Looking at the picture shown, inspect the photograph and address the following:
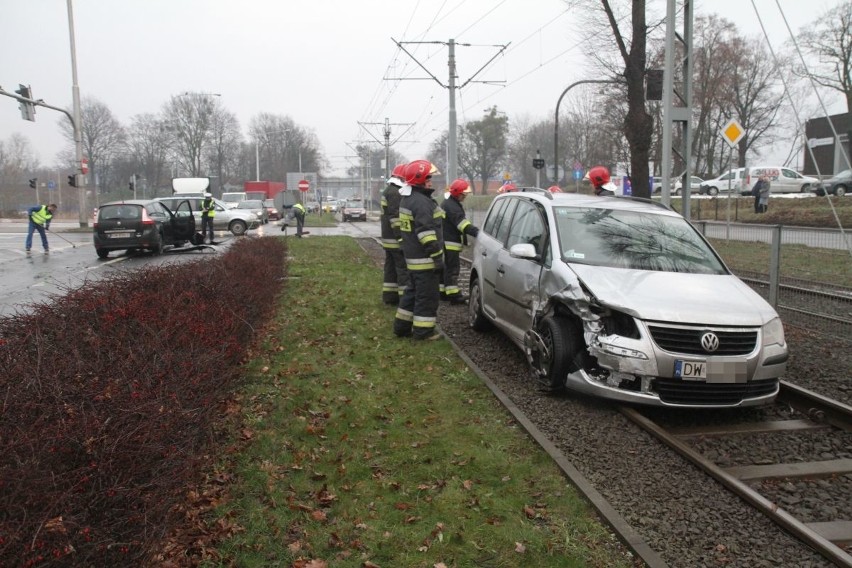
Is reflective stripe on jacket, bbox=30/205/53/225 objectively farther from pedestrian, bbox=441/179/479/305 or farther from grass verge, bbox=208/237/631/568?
grass verge, bbox=208/237/631/568

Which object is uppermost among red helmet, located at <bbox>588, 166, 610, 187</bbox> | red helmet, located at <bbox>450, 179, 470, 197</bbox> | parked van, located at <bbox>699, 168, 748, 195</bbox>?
parked van, located at <bbox>699, 168, 748, 195</bbox>

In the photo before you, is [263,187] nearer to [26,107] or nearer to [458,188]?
[26,107]

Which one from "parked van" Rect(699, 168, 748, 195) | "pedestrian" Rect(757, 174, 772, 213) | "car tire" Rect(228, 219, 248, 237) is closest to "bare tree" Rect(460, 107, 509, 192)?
"parked van" Rect(699, 168, 748, 195)

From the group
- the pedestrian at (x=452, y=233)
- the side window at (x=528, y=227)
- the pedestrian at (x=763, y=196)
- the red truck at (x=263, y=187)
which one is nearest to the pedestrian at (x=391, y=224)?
the pedestrian at (x=452, y=233)

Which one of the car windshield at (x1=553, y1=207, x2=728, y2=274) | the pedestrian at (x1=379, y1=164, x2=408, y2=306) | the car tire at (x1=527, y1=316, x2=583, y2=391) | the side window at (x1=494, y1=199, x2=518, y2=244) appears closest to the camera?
the car tire at (x1=527, y1=316, x2=583, y2=391)

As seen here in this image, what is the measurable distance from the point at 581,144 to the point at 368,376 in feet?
164

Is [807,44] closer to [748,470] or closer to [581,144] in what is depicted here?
[581,144]

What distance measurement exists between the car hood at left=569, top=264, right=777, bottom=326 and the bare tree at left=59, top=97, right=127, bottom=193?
220 feet

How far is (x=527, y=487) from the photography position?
412 centimetres

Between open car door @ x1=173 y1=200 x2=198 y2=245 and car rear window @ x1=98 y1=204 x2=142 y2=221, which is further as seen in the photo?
open car door @ x1=173 y1=200 x2=198 y2=245

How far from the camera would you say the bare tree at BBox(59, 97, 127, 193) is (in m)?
64.5

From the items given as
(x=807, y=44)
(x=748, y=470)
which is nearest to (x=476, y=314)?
(x=748, y=470)

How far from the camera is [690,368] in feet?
16.4

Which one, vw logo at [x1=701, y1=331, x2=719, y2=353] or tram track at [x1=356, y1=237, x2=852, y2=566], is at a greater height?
vw logo at [x1=701, y1=331, x2=719, y2=353]
